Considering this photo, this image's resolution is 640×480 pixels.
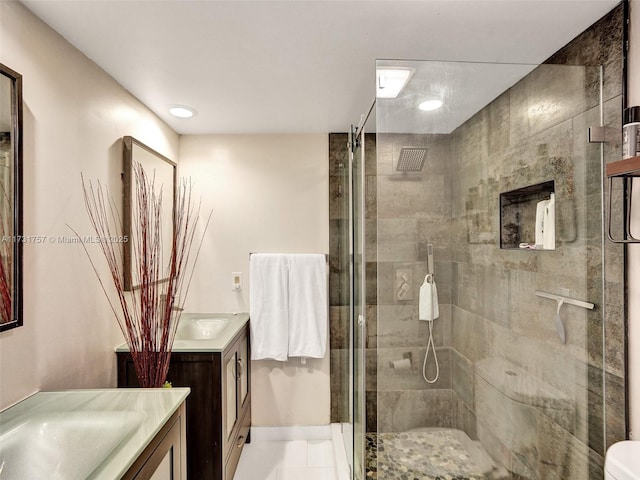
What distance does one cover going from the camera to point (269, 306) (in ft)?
8.76

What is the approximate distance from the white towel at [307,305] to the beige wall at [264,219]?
153mm

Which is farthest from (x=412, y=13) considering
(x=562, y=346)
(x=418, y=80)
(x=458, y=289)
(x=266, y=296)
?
(x=266, y=296)

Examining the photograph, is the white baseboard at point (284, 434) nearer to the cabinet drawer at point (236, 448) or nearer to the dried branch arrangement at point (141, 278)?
the cabinet drawer at point (236, 448)

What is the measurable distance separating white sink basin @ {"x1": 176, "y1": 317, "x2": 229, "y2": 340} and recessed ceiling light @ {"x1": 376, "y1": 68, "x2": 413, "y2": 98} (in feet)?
6.15

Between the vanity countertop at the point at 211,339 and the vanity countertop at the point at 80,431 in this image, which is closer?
the vanity countertop at the point at 80,431

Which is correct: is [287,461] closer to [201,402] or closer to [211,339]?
[201,402]

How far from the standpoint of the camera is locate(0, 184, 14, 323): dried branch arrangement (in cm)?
117

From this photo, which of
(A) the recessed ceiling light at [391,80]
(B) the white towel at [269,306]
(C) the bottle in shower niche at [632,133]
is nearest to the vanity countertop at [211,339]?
(B) the white towel at [269,306]

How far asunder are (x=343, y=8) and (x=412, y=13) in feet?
0.83

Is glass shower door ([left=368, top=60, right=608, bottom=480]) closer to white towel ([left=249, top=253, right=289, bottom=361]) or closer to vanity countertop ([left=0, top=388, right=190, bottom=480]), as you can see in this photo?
vanity countertop ([left=0, top=388, right=190, bottom=480])

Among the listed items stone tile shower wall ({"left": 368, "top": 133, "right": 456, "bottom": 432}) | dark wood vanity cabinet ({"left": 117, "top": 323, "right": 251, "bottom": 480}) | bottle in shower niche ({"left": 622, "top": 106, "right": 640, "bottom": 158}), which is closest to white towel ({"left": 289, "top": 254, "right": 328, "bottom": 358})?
dark wood vanity cabinet ({"left": 117, "top": 323, "right": 251, "bottom": 480})

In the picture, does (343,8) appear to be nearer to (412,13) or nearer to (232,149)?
(412,13)

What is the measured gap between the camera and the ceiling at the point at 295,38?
1.27m

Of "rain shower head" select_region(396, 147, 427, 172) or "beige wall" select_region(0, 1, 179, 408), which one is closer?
"beige wall" select_region(0, 1, 179, 408)
